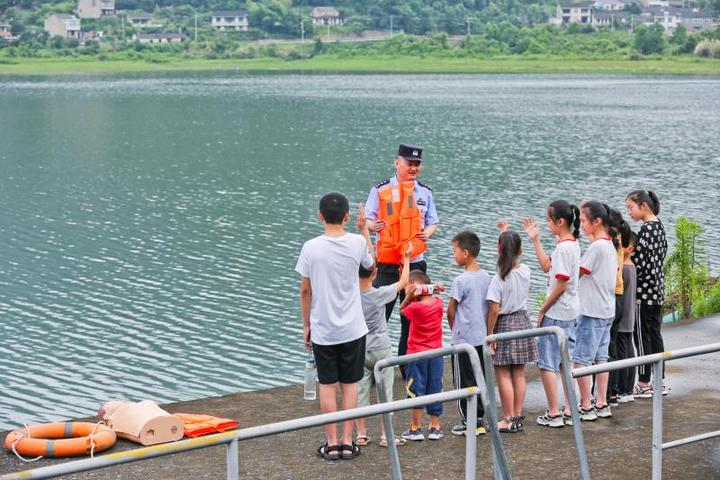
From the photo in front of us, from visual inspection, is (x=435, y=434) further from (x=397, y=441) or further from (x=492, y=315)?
(x=492, y=315)

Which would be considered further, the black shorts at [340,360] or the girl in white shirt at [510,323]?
the girl in white shirt at [510,323]

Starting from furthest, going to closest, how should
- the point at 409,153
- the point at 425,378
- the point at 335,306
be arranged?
the point at 409,153
the point at 425,378
the point at 335,306

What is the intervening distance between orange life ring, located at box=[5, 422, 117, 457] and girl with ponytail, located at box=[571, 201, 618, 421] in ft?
11.9

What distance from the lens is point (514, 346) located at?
9117 mm

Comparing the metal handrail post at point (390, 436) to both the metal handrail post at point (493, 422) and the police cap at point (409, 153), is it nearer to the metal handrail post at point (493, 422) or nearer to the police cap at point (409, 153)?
the metal handrail post at point (493, 422)

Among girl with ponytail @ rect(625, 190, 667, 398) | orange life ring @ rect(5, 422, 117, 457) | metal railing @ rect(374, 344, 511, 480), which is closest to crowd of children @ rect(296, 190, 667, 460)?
girl with ponytail @ rect(625, 190, 667, 398)

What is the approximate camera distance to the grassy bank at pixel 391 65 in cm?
14300

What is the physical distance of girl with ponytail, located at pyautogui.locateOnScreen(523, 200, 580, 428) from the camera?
30.2 ft

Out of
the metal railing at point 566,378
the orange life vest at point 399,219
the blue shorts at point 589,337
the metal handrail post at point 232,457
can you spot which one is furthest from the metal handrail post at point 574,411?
the orange life vest at point 399,219

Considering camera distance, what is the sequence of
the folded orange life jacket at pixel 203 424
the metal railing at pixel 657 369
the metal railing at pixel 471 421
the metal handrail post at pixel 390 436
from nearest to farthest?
the metal railing at pixel 471 421 < the metal railing at pixel 657 369 < the metal handrail post at pixel 390 436 < the folded orange life jacket at pixel 203 424

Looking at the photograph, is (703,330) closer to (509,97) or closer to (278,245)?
(278,245)

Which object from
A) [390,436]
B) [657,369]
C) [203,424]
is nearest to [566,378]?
[657,369]

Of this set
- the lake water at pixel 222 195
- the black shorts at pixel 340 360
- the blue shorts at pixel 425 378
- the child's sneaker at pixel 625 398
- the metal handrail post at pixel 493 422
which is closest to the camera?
the metal handrail post at pixel 493 422

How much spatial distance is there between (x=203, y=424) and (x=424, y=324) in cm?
189
